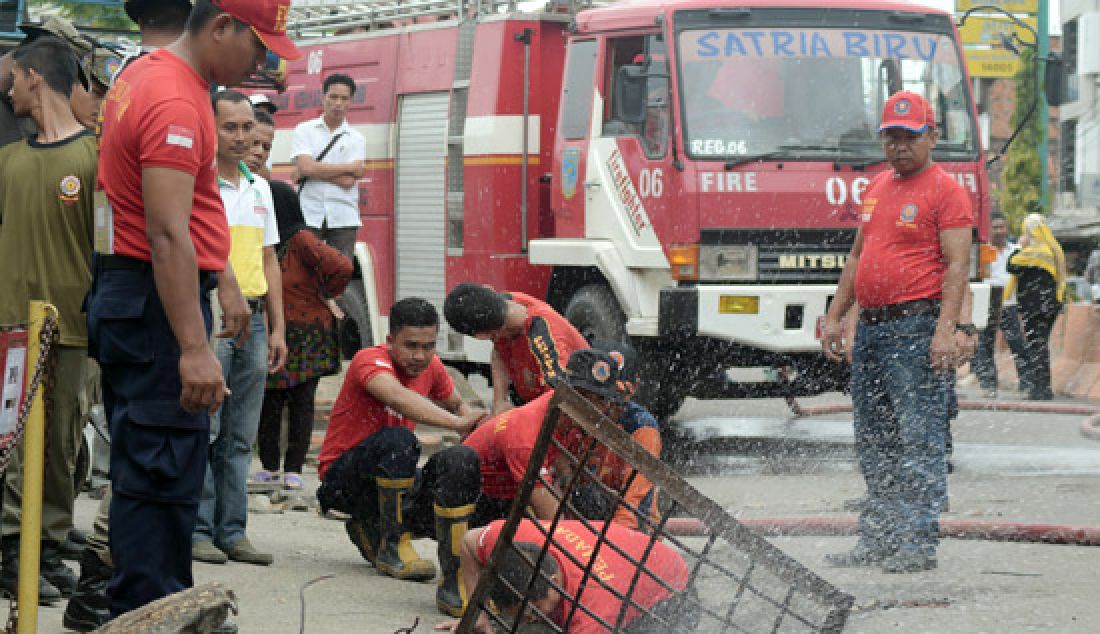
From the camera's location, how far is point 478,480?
5812 mm

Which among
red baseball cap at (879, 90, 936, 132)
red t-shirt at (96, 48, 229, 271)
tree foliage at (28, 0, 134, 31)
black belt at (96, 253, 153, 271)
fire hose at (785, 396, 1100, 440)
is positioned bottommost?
fire hose at (785, 396, 1100, 440)

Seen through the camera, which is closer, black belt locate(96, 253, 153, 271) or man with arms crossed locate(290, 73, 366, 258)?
black belt locate(96, 253, 153, 271)

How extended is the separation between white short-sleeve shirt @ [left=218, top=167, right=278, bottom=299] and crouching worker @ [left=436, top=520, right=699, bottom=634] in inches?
86.5

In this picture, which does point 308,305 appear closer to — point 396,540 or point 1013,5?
point 396,540

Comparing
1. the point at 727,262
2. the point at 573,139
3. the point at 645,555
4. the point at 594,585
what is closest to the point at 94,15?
the point at 573,139

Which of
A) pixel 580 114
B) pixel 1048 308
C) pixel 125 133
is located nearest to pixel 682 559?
pixel 125 133

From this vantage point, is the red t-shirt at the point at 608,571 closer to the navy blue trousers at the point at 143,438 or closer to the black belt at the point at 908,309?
the navy blue trousers at the point at 143,438

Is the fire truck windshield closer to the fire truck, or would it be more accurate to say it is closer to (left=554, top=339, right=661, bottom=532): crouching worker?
the fire truck

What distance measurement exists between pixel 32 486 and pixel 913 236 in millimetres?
3846

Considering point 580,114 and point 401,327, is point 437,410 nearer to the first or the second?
point 401,327

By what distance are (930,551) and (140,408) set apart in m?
3.64

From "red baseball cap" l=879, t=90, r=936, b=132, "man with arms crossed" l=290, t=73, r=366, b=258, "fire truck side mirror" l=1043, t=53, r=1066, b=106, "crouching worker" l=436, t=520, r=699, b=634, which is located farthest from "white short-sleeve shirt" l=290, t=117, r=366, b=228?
"crouching worker" l=436, t=520, r=699, b=634

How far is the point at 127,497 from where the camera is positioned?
430 centimetres

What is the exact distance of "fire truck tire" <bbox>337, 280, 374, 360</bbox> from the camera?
13637 millimetres
